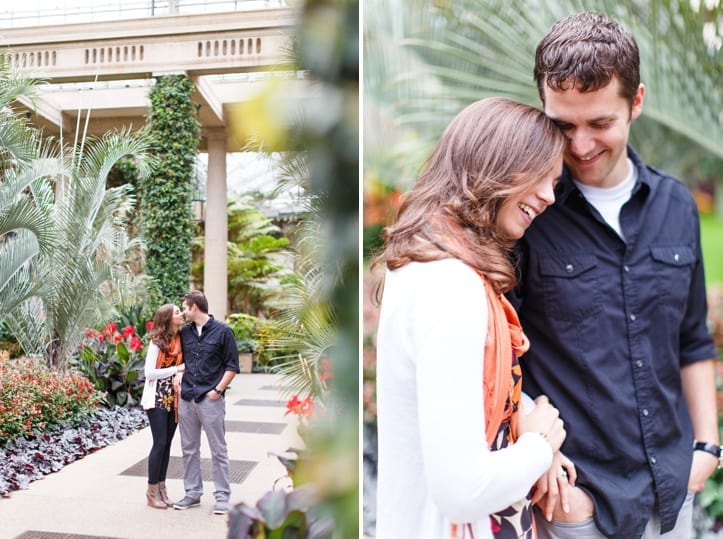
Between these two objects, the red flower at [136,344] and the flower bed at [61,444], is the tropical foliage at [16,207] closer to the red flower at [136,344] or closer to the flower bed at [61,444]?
the flower bed at [61,444]

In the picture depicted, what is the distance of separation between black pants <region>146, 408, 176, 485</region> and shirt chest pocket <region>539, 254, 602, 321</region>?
300 centimetres

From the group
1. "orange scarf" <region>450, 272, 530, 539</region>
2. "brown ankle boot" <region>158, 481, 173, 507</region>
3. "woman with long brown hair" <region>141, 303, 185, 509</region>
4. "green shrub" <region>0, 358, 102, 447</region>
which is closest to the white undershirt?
"orange scarf" <region>450, 272, 530, 539</region>

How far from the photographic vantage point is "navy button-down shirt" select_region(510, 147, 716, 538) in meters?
1.17

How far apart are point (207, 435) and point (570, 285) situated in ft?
9.34

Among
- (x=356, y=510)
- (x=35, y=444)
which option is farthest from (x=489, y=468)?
(x=35, y=444)

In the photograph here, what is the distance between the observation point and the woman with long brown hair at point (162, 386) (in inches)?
141

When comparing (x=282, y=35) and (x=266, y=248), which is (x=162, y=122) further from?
(x=282, y=35)

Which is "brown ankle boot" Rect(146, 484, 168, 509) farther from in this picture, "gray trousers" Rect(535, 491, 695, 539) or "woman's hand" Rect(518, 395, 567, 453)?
"woman's hand" Rect(518, 395, 567, 453)

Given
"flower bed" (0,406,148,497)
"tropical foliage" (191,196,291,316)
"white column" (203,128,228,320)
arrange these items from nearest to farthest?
"flower bed" (0,406,148,497) < "white column" (203,128,228,320) < "tropical foliage" (191,196,291,316)

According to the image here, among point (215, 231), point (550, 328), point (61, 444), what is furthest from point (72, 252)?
point (550, 328)

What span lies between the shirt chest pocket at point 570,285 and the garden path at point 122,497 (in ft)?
6.35

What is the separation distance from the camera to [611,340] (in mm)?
1174

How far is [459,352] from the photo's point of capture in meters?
0.83

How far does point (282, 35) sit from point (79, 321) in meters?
5.45
